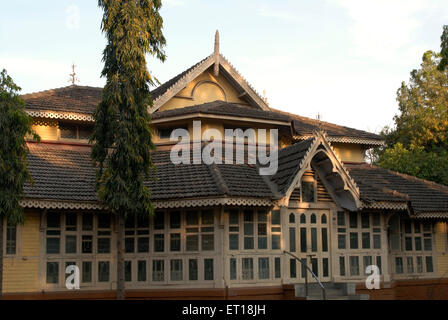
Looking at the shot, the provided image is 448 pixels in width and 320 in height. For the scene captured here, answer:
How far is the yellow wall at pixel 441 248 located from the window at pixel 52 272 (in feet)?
52.2

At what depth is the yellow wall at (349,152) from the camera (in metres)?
26.3

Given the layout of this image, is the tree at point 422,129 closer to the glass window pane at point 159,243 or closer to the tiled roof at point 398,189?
the tiled roof at point 398,189

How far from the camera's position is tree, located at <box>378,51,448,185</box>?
3288 centimetres

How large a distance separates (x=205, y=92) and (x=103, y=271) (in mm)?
8655

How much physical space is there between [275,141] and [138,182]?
7788 mm

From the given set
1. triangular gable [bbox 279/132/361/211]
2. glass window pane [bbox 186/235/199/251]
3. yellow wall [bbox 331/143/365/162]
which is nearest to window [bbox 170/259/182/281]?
glass window pane [bbox 186/235/199/251]

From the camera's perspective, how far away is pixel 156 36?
59.6 feet

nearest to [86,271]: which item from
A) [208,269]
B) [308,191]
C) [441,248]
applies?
[208,269]

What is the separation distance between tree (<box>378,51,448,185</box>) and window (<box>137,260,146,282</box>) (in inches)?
742

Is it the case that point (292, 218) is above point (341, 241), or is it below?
above

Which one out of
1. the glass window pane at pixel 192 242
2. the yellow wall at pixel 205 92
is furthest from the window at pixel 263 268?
the yellow wall at pixel 205 92

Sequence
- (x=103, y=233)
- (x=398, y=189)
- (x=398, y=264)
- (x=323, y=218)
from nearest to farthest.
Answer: (x=103, y=233) < (x=323, y=218) < (x=398, y=264) < (x=398, y=189)

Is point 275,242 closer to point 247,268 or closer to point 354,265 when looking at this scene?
point 247,268

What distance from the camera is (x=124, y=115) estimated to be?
56.0 ft
